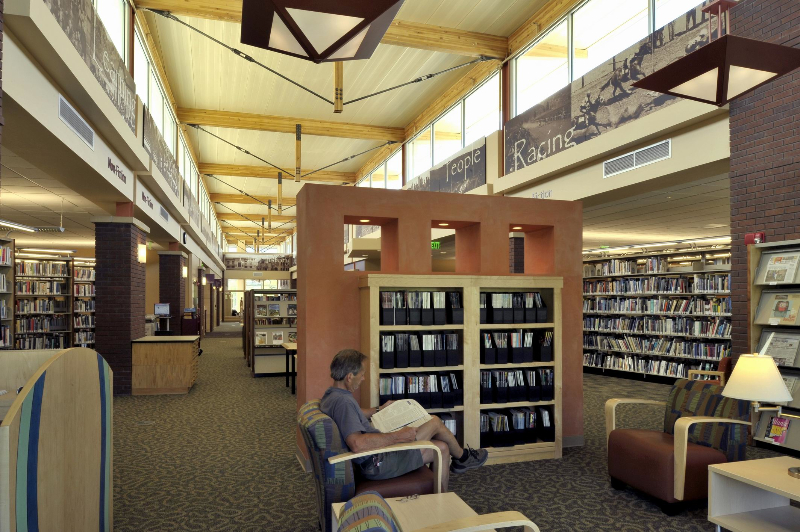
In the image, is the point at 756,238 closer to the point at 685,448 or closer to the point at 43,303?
the point at 685,448

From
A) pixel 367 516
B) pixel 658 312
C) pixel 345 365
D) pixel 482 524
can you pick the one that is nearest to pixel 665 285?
pixel 658 312

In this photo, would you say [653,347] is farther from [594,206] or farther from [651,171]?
[651,171]

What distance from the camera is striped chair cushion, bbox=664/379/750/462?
388cm

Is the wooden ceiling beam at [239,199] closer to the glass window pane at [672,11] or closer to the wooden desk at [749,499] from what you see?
the glass window pane at [672,11]

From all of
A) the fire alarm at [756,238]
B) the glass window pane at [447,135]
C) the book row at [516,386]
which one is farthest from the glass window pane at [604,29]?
the book row at [516,386]

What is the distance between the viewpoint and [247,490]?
4312 mm

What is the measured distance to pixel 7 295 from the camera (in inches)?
310

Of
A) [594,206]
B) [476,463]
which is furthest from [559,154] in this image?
[476,463]

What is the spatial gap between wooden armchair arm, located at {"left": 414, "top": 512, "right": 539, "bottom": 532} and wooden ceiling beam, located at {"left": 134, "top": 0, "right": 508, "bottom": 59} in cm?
748

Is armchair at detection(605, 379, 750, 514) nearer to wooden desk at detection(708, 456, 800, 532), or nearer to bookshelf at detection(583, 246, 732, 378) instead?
wooden desk at detection(708, 456, 800, 532)

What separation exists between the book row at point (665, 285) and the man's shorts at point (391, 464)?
Result: 7430 mm

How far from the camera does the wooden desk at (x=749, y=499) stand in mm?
3166

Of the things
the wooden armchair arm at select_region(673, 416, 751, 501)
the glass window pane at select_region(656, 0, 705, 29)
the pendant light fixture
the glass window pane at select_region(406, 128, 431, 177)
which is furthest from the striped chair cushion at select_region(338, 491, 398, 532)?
the glass window pane at select_region(406, 128, 431, 177)

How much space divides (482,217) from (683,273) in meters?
5.96
